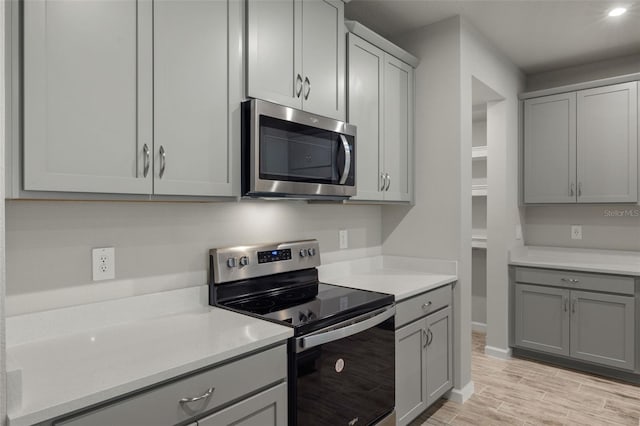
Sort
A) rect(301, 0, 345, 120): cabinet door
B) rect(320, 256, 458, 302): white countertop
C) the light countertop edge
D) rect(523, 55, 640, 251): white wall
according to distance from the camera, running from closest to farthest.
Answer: the light countertop edge < rect(301, 0, 345, 120): cabinet door < rect(320, 256, 458, 302): white countertop < rect(523, 55, 640, 251): white wall

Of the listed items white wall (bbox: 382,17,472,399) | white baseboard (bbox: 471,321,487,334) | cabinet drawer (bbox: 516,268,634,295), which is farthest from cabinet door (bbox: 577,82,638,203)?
white baseboard (bbox: 471,321,487,334)

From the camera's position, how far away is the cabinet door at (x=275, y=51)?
172 cm

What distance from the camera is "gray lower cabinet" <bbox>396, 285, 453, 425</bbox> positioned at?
7.07ft

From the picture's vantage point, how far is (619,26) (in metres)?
2.83

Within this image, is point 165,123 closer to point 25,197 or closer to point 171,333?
point 25,197

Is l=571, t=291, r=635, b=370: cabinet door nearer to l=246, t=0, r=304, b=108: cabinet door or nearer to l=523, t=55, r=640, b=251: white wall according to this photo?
l=523, t=55, r=640, b=251: white wall

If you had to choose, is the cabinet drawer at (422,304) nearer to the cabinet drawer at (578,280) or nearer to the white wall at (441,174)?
the white wall at (441,174)

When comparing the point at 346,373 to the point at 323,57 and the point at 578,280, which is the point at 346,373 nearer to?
the point at 323,57

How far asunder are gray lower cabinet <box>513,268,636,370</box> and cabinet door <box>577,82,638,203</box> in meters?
0.71

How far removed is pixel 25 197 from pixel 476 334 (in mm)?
4126

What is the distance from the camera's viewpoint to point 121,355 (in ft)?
4.07

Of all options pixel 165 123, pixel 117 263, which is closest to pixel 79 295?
pixel 117 263

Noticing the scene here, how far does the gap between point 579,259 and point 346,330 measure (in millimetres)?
2816

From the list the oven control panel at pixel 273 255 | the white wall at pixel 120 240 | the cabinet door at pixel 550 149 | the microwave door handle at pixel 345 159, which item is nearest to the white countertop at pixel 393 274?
the oven control panel at pixel 273 255
